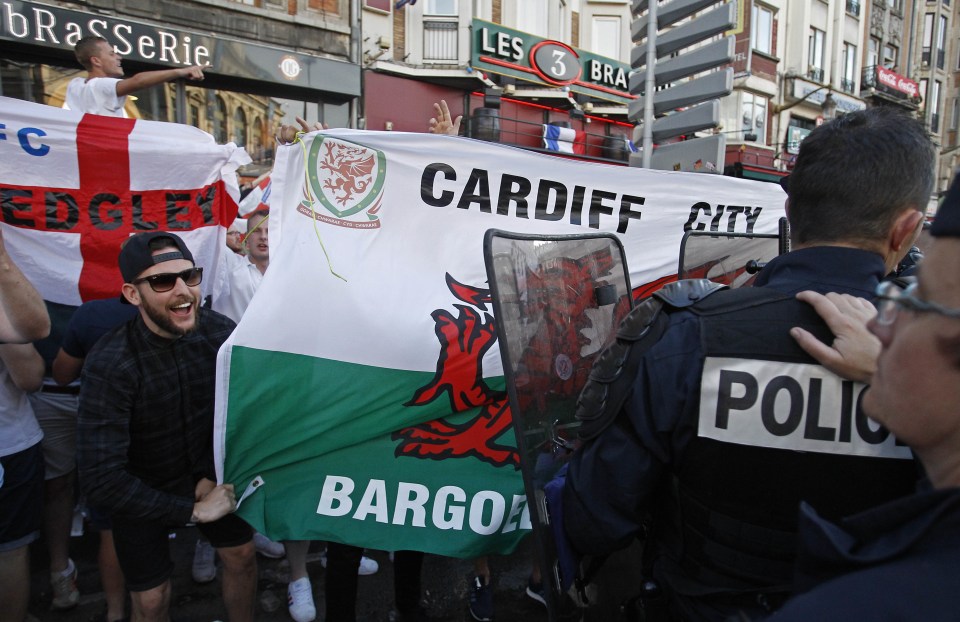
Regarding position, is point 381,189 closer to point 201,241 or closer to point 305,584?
point 201,241

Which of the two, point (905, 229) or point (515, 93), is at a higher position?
point (515, 93)

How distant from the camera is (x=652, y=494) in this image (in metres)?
1.56

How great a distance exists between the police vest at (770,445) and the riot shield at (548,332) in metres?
0.41

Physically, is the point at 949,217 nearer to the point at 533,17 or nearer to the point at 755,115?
the point at 533,17

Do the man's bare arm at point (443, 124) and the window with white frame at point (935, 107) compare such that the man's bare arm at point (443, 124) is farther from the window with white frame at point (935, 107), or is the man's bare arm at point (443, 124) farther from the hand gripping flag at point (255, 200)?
the window with white frame at point (935, 107)

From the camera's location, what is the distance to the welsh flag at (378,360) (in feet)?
7.94

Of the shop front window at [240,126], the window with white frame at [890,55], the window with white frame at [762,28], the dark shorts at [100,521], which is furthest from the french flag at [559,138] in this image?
the window with white frame at [890,55]

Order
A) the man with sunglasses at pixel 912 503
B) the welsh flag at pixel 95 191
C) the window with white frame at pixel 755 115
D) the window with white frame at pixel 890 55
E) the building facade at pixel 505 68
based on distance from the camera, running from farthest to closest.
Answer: the window with white frame at pixel 890 55 < the window with white frame at pixel 755 115 < the building facade at pixel 505 68 < the welsh flag at pixel 95 191 < the man with sunglasses at pixel 912 503

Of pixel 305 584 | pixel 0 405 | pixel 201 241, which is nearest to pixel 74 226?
pixel 201 241

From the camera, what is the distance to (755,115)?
21891 mm

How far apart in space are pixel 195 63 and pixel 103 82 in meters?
6.87

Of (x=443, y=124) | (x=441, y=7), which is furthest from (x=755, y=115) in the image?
(x=443, y=124)

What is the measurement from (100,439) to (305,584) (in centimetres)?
140

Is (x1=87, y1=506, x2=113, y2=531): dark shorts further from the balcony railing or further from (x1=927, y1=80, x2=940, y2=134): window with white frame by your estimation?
(x1=927, y1=80, x2=940, y2=134): window with white frame
